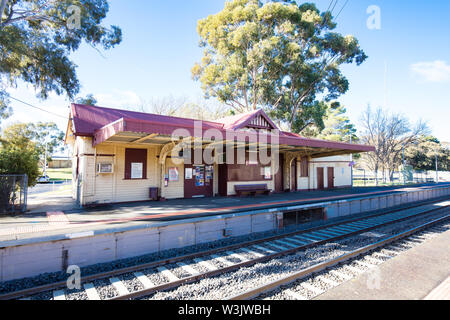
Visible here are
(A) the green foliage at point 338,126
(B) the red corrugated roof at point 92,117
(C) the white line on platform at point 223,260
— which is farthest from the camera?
(A) the green foliage at point 338,126

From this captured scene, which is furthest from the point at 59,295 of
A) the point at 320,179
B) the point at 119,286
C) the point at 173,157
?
the point at 320,179

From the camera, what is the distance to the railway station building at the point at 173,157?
9672mm

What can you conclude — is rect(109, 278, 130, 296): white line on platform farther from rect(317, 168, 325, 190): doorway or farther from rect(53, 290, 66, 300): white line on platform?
rect(317, 168, 325, 190): doorway

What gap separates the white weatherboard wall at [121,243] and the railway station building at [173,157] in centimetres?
314

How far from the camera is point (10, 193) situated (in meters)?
9.13

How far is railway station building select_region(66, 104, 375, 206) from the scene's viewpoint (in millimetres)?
9672

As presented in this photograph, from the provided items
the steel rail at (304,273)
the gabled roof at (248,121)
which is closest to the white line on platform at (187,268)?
the steel rail at (304,273)

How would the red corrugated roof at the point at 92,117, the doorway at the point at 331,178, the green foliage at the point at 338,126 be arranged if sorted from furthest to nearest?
the green foliage at the point at 338,126 < the doorway at the point at 331,178 < the red corrugated roof at the point at 92,117

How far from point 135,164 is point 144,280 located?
7.56 meters

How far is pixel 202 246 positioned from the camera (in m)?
7.21

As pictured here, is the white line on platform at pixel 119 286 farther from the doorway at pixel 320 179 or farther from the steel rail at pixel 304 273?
the doorway at pixel 320 179

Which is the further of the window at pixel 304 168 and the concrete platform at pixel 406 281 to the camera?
the window at pixel 304 168
